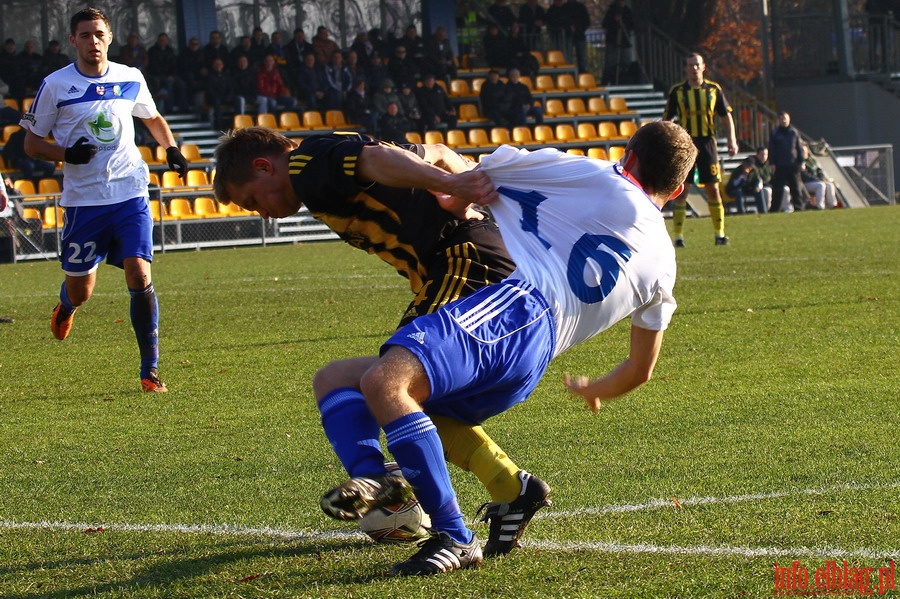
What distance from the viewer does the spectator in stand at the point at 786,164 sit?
88.5 ft

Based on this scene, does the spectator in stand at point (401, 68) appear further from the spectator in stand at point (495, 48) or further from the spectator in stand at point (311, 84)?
the spectator in stand at point (495, 48)

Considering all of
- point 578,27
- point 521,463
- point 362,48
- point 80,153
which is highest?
point 578,27

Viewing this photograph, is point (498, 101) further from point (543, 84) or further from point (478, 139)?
point (543, 84)

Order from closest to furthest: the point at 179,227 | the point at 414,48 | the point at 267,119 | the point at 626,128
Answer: the point at 179,227 < the point at 267,119 < the point at 414,48 < the point at 626,128

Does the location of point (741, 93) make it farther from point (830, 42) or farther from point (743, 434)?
point (743, 434)

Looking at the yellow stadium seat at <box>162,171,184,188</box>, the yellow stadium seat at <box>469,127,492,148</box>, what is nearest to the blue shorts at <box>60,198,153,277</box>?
the yellow stadium seat at <box>162,171,184,188</box>

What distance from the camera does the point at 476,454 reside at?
4055 mm

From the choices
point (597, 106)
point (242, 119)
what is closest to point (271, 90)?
point (242, 119)

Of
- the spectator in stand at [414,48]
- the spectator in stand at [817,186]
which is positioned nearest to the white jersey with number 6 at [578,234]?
the spectator in stand at [414,48]

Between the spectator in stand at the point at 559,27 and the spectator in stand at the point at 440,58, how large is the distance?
343cm

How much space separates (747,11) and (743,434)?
5075 centimetres

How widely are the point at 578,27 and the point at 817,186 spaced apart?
775cm

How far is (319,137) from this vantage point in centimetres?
389

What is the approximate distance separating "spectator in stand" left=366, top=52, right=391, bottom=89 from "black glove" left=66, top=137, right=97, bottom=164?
19.6 meters
